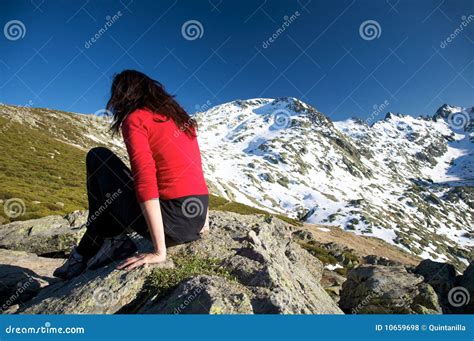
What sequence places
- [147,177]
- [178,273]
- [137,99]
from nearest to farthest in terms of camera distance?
[147,177]
[137,99]
[178,273]

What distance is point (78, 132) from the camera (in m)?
143

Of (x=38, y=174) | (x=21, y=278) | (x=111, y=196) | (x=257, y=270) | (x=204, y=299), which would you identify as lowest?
(x=21, y=278)

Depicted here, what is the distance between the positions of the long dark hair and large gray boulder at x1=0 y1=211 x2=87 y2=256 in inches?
463

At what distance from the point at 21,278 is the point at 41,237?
22.8ft

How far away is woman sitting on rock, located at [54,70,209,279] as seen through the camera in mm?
5254

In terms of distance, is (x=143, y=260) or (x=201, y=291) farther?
(x=143, y=260)

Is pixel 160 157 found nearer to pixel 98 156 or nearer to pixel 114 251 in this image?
pixel 98 156

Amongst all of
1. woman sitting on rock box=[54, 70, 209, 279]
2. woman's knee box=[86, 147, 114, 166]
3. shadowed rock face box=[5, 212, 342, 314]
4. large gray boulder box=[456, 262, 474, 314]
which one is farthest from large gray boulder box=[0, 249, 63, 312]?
large gray boulder box=[456, 262, 474, 314]

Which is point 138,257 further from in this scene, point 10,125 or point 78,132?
point 78,132

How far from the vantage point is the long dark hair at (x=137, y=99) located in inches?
222

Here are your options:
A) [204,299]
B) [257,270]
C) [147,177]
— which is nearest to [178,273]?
[204,299]

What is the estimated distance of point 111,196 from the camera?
625 centimetres

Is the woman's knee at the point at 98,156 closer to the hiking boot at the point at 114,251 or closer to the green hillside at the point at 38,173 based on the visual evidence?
the hiking boot at the point at 114,251

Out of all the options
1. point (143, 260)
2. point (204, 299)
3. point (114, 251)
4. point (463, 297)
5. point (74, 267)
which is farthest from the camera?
point (463, 297)
